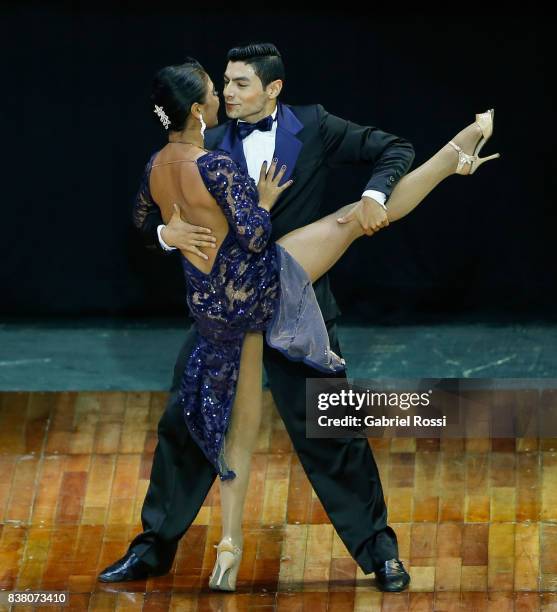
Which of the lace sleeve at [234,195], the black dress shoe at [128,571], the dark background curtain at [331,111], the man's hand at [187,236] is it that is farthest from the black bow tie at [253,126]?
the black dress shoe at [128,571]

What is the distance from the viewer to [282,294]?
6.53 m

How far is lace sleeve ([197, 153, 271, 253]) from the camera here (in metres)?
6.29

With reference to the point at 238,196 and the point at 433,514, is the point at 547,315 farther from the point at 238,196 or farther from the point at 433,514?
the point at 238,196

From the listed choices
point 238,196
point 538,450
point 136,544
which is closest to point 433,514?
point 538,450

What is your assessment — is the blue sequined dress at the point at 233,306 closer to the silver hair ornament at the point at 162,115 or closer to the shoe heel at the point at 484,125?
the silver hair ornament at the point at 162,115

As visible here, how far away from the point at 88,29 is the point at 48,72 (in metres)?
0.24

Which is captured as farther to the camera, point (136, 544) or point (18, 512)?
point (18, 512)

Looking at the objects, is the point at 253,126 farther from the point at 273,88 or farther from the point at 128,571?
the point at 128,571

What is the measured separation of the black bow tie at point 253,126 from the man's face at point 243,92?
34mm

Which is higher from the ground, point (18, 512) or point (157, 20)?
point (157, 20)

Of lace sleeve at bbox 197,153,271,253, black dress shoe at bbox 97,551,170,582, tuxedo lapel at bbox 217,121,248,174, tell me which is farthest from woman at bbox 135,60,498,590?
black dress shoe at bbox 97,551,170,582

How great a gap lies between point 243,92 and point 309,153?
30 centimetres

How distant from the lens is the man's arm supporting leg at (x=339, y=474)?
21.8 feet

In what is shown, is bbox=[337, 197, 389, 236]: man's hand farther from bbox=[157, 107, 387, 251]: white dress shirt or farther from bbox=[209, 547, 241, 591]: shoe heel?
bbox=[209, 547, 241, 591]: shoe heel
